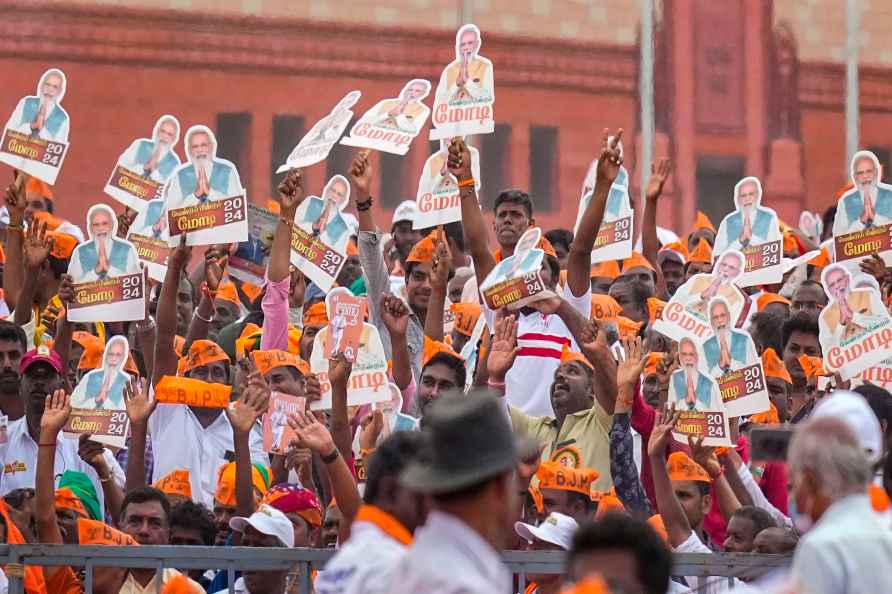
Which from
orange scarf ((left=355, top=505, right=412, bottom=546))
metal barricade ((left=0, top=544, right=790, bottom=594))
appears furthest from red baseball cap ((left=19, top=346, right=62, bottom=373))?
orange scarf ((left=355, top=505, right=412, bottom=546))

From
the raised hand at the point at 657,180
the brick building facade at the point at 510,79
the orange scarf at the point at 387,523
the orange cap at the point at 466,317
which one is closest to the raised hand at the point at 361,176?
the orange cap at the point at 466,317

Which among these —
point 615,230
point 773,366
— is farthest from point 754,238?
point 773,366

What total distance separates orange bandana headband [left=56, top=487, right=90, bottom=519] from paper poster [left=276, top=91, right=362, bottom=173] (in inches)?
111

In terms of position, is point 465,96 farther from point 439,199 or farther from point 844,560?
point 844,560

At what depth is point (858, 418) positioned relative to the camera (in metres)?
5.06

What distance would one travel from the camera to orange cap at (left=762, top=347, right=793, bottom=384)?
1037 centimetres

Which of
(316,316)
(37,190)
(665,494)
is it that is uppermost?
(37,190)

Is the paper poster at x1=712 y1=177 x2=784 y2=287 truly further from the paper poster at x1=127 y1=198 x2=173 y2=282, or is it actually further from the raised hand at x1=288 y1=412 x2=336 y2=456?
the raised hand at x1=288 y1=412 x2=336 y2=456

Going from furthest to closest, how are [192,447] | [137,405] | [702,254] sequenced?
[702,254] < [192,447] < [137,405]

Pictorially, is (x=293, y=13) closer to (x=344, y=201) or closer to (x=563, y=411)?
(x=344, y=201)

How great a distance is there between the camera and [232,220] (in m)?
10.7

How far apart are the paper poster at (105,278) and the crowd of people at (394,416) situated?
11cm

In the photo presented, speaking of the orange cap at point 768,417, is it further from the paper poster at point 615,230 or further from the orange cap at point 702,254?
the orange cap at point 702,254

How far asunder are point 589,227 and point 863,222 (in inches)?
73.2
